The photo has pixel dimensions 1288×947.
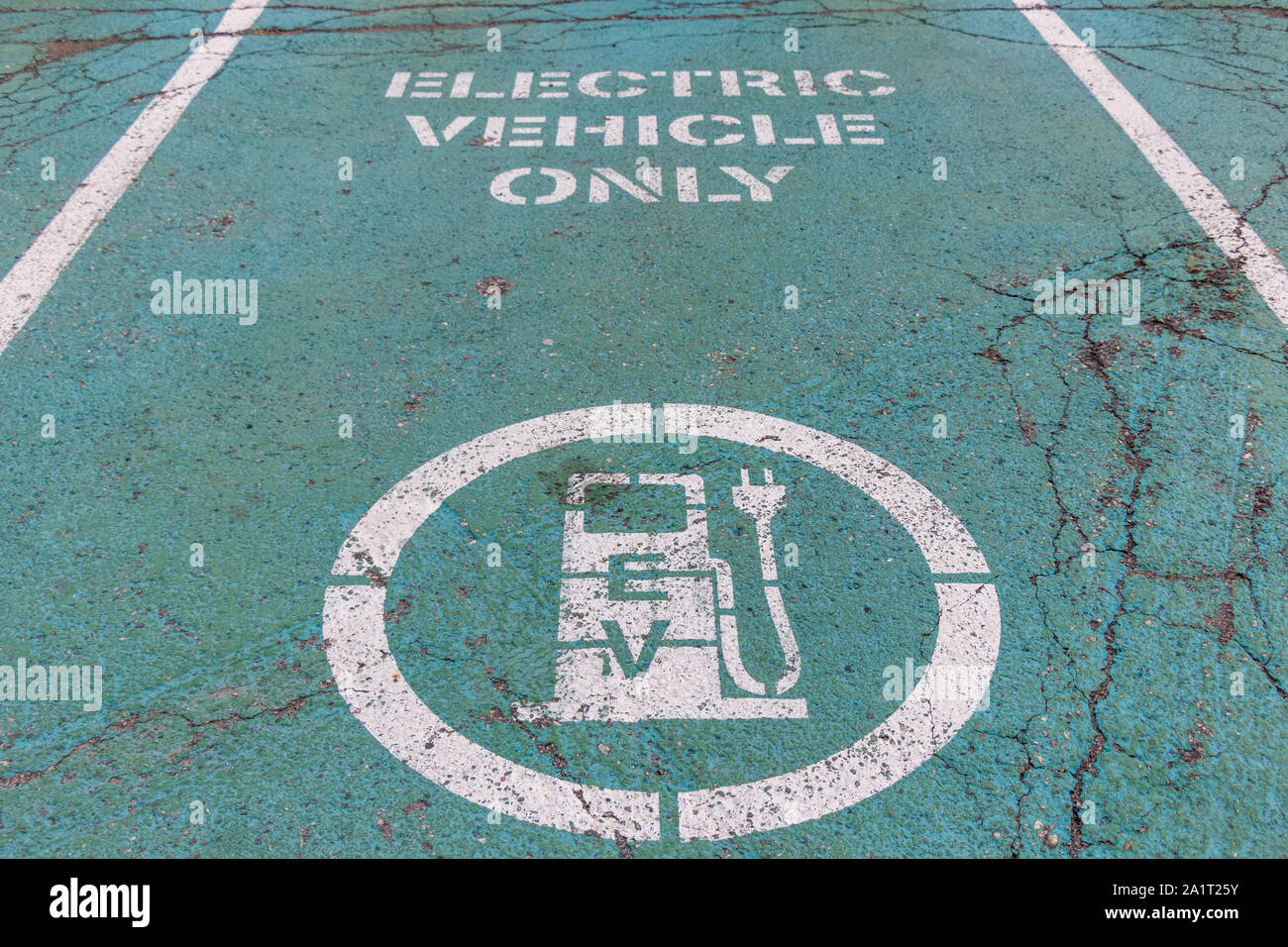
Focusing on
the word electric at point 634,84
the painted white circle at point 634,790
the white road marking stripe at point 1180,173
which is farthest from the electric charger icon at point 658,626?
the word electric at point 634,84

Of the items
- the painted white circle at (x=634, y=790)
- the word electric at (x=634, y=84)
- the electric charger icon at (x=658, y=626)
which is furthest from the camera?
the word electric at (x=634, y=84)

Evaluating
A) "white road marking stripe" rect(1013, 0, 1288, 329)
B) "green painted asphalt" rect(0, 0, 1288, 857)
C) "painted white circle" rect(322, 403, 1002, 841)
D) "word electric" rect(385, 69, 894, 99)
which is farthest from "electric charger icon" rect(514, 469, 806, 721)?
"word electric" rect(385, 69, 894, 99)

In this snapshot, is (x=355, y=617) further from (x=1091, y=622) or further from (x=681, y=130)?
(x=681, y=130)

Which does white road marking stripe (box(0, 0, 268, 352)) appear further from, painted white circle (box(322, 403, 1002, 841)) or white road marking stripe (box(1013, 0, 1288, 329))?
white road marking stripe (box(1013, 0, 1288, 329))

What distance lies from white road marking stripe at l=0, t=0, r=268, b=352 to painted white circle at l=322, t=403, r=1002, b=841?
2559 millimetres

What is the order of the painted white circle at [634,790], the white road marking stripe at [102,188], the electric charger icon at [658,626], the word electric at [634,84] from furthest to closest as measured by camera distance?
the word electric at [634,84] < the white road marking stripe at [102,188] < the electric charger icon at [658,626] < the painted white circle at [634,790]

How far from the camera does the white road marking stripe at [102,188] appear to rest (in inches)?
209

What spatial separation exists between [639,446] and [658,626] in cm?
102

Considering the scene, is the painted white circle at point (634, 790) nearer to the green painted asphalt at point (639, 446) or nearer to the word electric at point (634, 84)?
the green painted asphalt at point (639, 446)

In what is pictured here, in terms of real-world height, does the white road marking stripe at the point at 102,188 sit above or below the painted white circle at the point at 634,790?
above

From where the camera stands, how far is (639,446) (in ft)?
14.3

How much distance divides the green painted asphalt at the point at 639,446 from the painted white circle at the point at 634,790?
56 mm

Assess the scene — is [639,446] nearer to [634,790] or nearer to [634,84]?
[634,790]

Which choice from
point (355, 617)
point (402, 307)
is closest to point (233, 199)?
point (402, 307)
